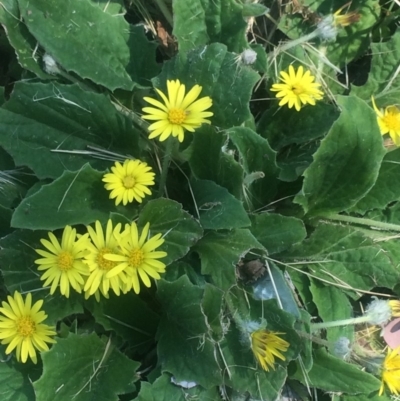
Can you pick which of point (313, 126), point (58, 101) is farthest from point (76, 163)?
point (313, 126)

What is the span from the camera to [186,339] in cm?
148

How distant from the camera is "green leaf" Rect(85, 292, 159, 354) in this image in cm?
151

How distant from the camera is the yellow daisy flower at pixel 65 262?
1372 mm

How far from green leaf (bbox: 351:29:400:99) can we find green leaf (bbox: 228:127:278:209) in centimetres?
41

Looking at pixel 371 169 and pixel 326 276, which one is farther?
pixel 326 276

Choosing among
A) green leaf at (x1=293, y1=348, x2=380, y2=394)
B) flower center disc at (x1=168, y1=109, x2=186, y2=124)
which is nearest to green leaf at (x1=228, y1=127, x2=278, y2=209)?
flower center disc at (x1=168, y1=109, x2=186, y2=124)

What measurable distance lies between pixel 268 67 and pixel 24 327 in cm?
98

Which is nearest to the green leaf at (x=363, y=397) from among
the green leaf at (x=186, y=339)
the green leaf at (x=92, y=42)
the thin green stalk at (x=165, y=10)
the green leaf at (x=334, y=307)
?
the green leaf at (x=334, y=307)

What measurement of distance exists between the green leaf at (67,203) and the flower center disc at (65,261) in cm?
7

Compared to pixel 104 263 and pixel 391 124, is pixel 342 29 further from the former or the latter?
pixel 104 263

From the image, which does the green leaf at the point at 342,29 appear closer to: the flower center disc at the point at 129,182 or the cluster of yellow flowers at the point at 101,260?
the flower center disc at the point at 129,182

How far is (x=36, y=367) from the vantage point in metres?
1.54

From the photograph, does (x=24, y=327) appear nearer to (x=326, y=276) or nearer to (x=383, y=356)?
(x=326, y=276)

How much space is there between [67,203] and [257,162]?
0.51 metres
